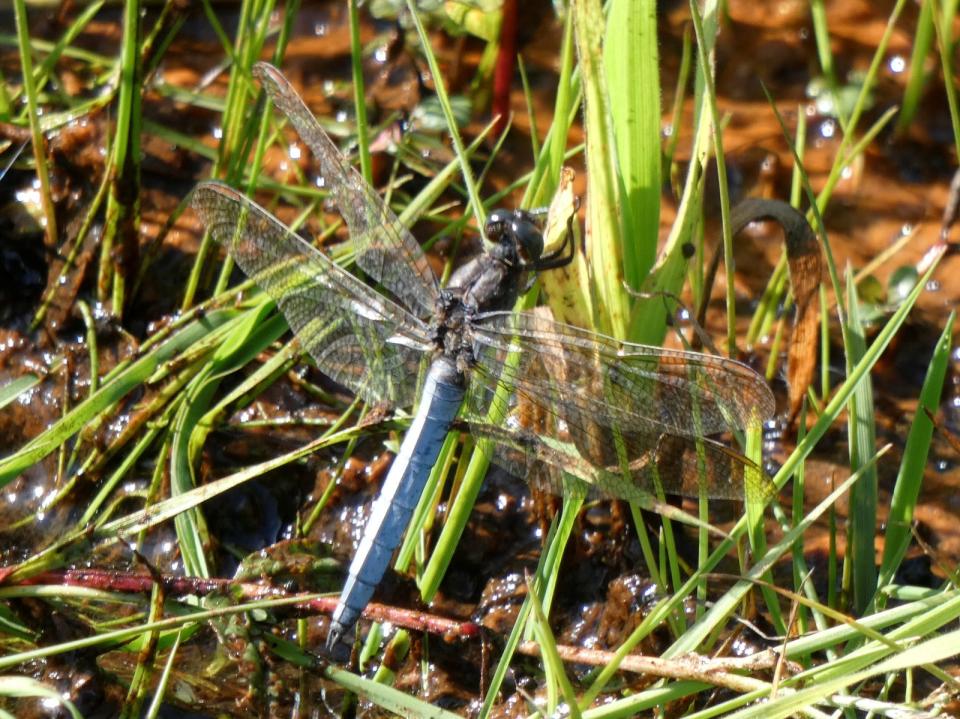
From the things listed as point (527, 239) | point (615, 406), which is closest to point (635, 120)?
point (527, 239)

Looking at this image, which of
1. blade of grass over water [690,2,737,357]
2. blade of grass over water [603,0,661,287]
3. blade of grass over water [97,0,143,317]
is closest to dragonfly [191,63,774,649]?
blade of grass over water [603,0,661,287]

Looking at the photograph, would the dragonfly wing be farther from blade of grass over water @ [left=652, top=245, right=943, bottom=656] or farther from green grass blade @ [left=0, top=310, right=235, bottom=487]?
green grass blade @ [left=0, top=310, right=235, bottom=487]

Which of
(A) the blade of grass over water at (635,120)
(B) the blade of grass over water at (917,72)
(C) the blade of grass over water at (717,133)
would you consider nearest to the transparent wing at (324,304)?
(A) the blade of grass over water at (635,120)

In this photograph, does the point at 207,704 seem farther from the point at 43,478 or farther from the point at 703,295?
the point at 703,295

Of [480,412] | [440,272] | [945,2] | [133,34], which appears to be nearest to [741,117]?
[945,2]

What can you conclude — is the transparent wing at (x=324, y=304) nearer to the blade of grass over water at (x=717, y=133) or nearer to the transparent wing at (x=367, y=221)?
the transparent wing at (x=367, y=221)

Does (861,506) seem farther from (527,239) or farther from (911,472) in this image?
(527,239)
